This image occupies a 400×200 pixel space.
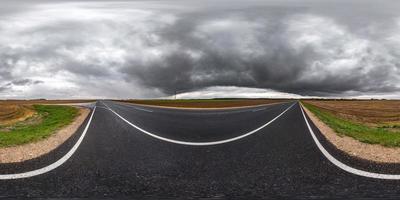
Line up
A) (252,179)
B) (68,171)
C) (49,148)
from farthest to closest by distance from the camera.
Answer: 1. (49,148)
2. (68,171)
3. (252,179)

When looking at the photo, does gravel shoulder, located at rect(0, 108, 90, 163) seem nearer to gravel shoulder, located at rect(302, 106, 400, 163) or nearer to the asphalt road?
the asphalt road

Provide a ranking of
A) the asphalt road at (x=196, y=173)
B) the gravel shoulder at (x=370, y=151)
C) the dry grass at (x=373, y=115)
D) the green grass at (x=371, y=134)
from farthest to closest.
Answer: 1. the dry grass at (x=373, y=115)
2. the green grass at (x=371, y=134)
3. the gravel shoulder at (x=370, y=151)
4. the asphalt road at (x=196, y=173)

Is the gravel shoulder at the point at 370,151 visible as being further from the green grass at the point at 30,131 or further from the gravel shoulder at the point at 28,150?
the green grass at the point at 30,131

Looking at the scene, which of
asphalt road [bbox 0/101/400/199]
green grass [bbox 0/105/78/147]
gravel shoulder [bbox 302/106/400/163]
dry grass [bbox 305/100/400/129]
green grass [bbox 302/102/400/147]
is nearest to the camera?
asphalt road [bbox 0/101/400/199]

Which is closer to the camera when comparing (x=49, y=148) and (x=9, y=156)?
(x=9, y=156)

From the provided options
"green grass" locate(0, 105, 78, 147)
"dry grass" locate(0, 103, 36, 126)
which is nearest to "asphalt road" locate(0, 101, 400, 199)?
"green grass" locate(0, 105, 78, 147)

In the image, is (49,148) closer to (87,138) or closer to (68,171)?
(87,138)

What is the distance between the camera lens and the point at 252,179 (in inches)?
247

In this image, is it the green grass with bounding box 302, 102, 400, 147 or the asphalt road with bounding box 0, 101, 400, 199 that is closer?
the asphalt road with bounding box 0, 101, 400, 199

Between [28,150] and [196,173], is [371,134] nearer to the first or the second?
[196,173]

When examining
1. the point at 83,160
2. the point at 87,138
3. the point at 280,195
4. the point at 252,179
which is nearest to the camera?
the point at 280,195

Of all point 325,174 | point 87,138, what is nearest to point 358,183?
point 325,174

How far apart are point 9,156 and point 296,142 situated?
7.03 m

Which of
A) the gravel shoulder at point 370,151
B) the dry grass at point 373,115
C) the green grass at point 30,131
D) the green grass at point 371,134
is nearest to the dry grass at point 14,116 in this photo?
the green grass at point 30,131
